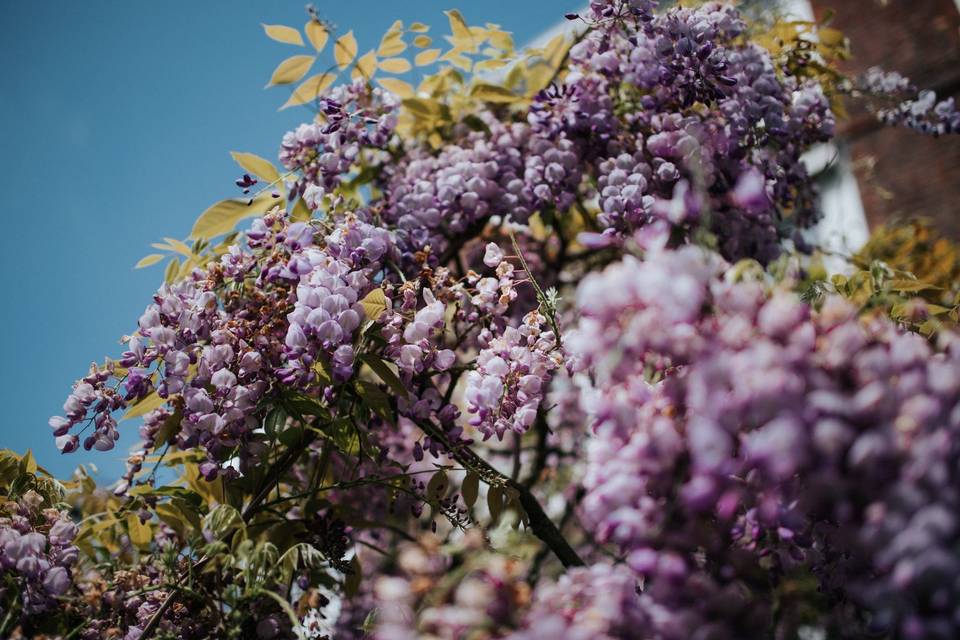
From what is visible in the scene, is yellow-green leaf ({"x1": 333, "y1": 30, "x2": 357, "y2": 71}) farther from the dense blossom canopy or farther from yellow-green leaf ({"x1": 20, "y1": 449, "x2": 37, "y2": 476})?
yellow-green leaf ({"x1": 20, "y1": 449, "x2": 37, "y2": 476})

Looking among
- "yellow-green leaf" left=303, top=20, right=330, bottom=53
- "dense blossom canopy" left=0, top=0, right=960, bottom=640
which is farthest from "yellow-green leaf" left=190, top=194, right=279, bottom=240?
"yellow-green leaf" left=303, top=20, right=330, bottom=53

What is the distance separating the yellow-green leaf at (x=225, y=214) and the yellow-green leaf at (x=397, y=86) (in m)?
0.42

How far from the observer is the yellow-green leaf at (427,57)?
5.24 ft

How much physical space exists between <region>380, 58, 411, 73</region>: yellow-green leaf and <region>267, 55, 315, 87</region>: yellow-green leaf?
17 centimetres

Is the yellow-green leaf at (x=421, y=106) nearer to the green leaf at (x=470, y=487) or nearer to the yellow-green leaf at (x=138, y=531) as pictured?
the green leaf at (x=470, y=487)

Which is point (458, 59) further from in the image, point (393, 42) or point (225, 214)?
point (225, 214)

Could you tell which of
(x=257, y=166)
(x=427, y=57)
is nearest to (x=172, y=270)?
(x=257, y=166)

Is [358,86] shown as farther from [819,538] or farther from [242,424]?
[819,538]

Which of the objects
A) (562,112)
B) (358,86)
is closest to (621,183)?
(562,112)

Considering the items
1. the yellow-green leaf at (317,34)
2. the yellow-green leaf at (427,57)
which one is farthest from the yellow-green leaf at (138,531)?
the yellow-green leaf at (427,57)

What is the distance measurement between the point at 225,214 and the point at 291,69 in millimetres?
393

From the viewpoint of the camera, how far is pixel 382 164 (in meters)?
1.71

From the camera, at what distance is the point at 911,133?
5.05m

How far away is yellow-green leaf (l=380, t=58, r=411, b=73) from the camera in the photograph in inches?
61.7
